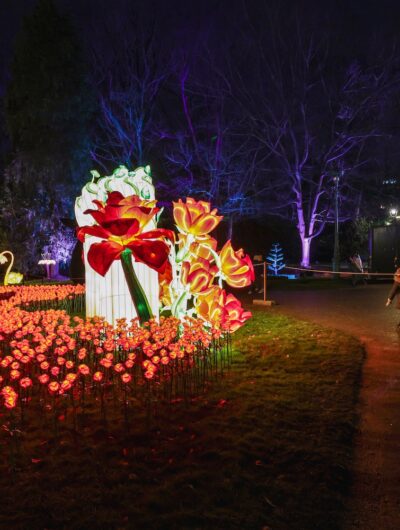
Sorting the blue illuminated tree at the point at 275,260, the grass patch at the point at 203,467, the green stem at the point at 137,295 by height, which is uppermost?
the blue illuminated tree at the point at 275,260

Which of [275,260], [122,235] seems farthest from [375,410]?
[275,260]

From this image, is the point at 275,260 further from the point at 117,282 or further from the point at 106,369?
the point at 106,369

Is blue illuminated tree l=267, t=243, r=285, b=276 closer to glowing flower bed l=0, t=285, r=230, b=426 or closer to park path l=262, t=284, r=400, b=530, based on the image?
park path l=262, t=284, r=400, b=530

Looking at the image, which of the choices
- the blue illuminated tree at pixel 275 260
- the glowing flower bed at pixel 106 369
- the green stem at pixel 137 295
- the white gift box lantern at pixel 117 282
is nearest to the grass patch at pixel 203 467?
the glowing flower bed at pixel 106 369

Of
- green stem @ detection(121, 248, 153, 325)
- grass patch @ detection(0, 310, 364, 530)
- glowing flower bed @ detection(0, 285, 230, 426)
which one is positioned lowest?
grass patch @ detection(0, 310, 364, 530)

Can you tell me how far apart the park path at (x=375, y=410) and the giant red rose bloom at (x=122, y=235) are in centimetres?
295

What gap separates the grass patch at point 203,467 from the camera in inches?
115

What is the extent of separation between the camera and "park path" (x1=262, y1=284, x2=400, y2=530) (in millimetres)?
3021

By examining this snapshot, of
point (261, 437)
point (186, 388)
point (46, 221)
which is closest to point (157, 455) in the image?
point (261, 437)

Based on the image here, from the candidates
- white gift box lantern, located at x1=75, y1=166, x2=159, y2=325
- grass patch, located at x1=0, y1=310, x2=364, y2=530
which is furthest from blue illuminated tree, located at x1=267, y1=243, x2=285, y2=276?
grass patch, located at x1=0, y1=310, x2=364, y2=530

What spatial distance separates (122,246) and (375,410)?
3482 millimetres

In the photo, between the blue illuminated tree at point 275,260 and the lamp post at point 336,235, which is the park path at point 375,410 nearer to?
the lamp post at point 336,235

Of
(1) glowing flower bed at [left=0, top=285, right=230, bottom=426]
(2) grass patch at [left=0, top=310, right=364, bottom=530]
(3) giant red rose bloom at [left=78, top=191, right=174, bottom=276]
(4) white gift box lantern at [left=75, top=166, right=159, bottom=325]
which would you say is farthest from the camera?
(4) white gift box lantern at [left=75, top=166, right=159, bottom=325]

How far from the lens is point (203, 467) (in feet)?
11.6
